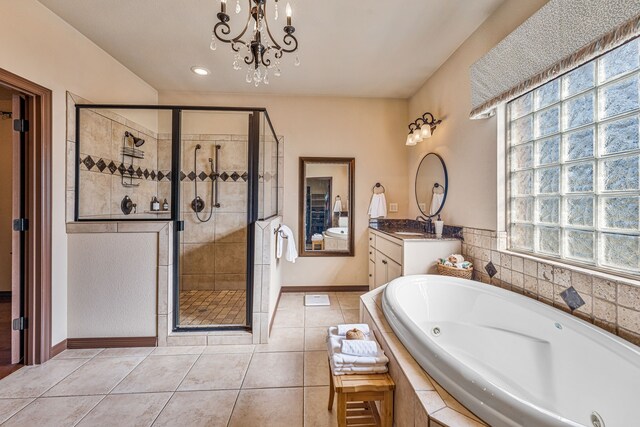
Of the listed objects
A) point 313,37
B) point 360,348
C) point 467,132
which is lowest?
point 360,348

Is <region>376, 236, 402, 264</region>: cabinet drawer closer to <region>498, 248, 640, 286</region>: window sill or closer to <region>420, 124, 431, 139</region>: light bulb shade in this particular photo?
<region>498, 248, 640, 286</region>: window sill

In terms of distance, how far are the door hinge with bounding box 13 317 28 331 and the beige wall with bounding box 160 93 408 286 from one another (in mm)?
2323

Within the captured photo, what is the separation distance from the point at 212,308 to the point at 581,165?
315 centimetres

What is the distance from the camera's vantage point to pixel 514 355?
4.90 ft

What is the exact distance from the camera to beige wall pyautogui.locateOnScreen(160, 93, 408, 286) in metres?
3.46

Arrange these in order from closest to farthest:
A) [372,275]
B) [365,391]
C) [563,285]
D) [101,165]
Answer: [365,391]
[563,285]
[101,165]
[372,275]

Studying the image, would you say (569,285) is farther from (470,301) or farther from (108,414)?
(108,414)

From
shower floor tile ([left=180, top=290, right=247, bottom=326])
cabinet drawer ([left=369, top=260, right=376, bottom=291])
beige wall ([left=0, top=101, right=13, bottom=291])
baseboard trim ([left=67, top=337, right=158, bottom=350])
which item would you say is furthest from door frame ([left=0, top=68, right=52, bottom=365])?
cabinet drawer ([left=369, top=260, right=376, bottom=291])

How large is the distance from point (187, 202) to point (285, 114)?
168cm

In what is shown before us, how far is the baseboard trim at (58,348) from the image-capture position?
199cm

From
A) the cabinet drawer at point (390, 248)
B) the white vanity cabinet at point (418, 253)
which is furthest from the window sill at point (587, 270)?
the cabinet drawer at point (390, 248)

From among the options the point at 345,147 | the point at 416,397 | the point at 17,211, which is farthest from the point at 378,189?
the point at 17,211

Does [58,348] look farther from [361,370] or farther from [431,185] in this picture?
[431,185]

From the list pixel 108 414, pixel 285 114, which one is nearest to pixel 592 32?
pixel 285 114
